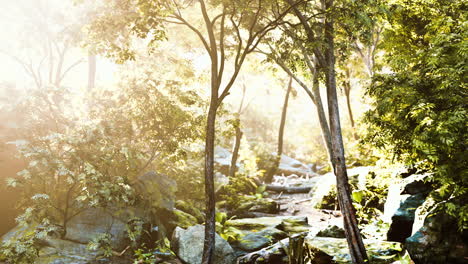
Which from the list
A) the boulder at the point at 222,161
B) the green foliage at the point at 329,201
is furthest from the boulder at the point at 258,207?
the boulder at the point at 222,161

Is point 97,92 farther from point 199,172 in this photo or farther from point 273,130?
point 273,130

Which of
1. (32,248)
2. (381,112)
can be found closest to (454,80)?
(381,112)

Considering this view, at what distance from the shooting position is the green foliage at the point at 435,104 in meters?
5.86

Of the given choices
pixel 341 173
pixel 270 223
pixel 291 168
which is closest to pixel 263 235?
pixel 270 223

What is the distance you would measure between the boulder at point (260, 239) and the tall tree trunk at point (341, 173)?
332 cm

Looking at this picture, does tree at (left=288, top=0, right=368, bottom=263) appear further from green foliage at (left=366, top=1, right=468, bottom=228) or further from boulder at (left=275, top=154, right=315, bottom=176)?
boulder at (left=275, top=154, right=315, bottom=176)

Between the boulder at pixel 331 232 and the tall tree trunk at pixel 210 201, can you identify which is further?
the boulder at pixel 331 232

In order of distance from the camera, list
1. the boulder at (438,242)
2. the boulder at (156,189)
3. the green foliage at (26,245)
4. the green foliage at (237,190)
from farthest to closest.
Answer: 1. the green foliage at (237,190)
2. the boulder at (156,189)
3. the green foliage at (26,245)
4. the boulder at (438,242)

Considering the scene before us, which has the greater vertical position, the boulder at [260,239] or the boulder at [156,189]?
the boulder at [156,189]

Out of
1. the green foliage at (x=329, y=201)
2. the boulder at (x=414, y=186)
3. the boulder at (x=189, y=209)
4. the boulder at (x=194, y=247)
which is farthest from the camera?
the green foliage at (x=329, y=201)

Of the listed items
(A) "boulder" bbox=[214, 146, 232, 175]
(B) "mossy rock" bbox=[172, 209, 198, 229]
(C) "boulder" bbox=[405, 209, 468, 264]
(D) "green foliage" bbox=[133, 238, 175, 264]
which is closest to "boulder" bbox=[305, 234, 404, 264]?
(C) "boulder" bbox=[405, 209, 468, 264]

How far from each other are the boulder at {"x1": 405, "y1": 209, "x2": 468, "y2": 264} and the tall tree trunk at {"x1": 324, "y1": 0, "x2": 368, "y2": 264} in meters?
1.08

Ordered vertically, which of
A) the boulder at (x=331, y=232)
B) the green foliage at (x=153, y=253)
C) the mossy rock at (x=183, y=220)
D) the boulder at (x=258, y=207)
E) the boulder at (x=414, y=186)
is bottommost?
the green foliage at (x=153, y=253)

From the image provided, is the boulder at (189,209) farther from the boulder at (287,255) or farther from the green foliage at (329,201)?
the green foliage at (329,201)
